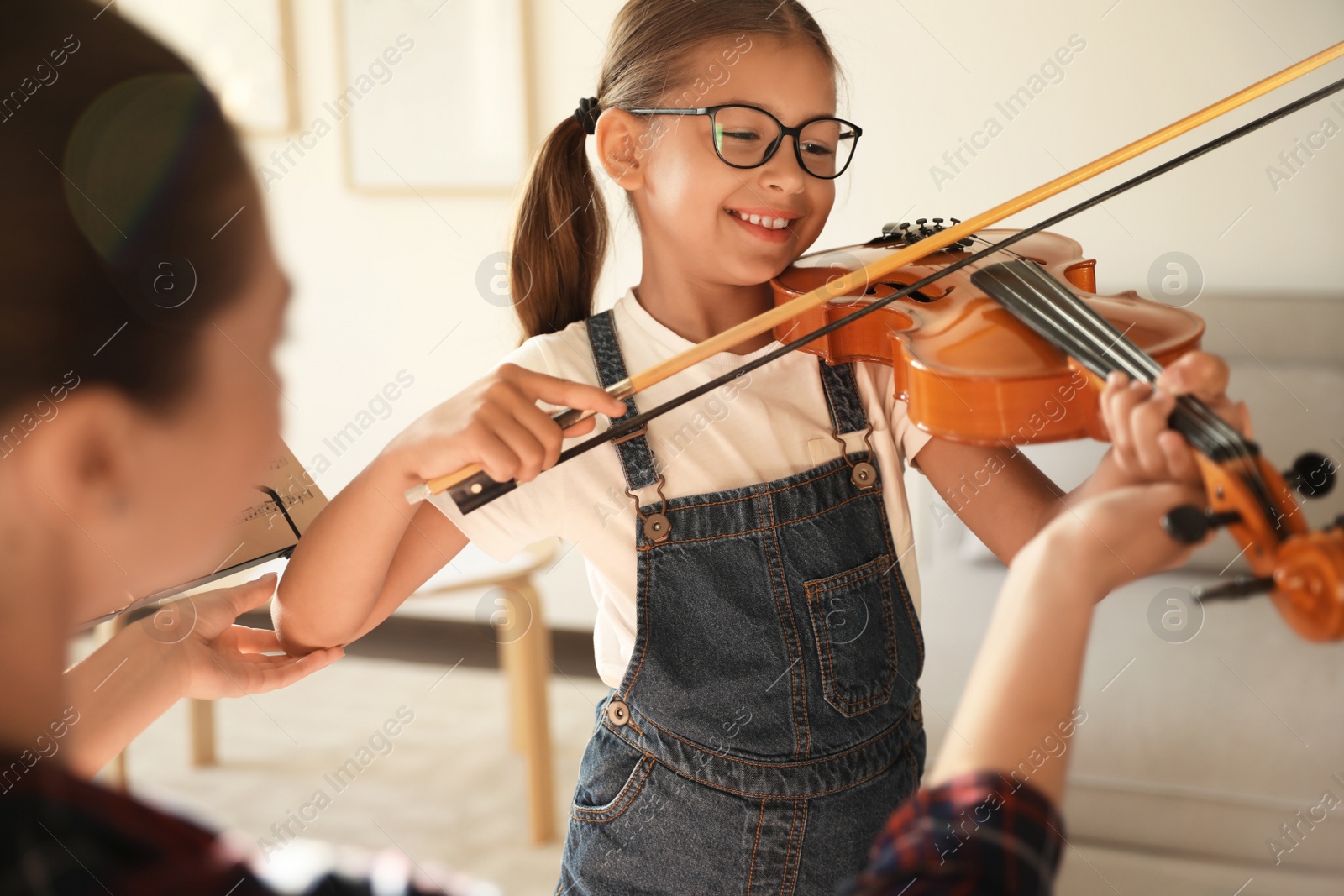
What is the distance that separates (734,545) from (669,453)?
90 mm

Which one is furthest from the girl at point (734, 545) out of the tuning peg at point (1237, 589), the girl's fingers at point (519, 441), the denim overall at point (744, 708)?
the tuning peg at point (1237, 589)

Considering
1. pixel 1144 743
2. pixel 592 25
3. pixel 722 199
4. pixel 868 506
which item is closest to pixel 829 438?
pixel 868 506

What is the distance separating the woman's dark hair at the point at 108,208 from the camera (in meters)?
0.43

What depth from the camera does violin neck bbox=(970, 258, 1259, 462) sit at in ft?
1.64

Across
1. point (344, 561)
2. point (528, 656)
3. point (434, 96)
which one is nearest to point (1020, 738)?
point (344, 561)

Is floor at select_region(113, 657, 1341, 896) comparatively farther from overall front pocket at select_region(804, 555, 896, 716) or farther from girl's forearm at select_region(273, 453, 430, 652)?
girl's forearm at select_region(273, 453, 430, 652)

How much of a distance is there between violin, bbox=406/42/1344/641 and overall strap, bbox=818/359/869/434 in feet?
0.06

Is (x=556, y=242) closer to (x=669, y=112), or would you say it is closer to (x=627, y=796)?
(x=669, y=112)

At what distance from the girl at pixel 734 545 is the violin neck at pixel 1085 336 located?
0.12m

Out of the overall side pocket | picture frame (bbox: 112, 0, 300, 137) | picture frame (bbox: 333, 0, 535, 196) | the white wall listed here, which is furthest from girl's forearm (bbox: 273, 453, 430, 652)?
picture frame (bbox: 112, 0, 300, 137)

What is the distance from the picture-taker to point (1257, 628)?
4.60 feet

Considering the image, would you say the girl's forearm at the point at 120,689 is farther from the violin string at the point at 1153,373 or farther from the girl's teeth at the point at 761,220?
the violin string at the point at 1153,373

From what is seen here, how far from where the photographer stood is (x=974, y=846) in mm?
424

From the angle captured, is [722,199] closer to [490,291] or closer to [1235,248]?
[1235,248]
